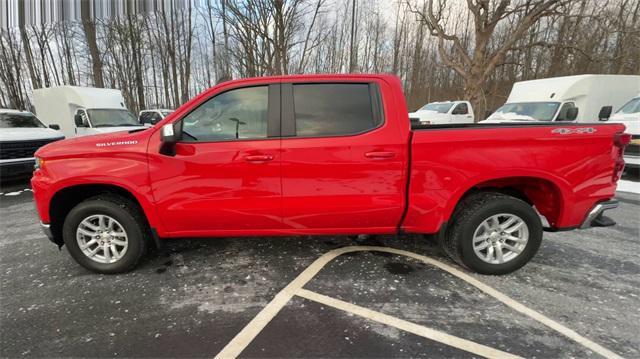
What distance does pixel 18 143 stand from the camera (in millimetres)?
7699

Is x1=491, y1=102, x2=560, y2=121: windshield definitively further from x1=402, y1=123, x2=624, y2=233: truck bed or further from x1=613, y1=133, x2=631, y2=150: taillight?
x1=402, y1=123, x2=624, y2=233: truck bed

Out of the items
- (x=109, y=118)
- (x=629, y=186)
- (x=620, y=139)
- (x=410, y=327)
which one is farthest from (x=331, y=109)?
(x=109, y=118)

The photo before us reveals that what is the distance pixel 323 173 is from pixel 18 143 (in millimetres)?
8561

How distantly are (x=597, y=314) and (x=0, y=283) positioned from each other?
563 centimetres

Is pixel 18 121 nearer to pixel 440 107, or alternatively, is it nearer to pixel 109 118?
pixel 109 118

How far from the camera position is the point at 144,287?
316 centimetres

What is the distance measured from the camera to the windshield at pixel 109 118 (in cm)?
1070

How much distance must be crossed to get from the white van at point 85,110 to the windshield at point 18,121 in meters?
1.05

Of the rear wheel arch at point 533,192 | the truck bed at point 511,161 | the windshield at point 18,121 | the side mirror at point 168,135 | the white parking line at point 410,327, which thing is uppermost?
the windshield at point 18,121

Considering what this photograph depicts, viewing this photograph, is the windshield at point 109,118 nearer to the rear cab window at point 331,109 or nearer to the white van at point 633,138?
the rear cab window at point 331,109

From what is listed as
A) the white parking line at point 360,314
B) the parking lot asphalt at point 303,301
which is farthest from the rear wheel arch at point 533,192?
the white parking line at point 360,314

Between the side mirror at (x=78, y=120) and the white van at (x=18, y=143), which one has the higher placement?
the side mirror at (x=78, y=120)

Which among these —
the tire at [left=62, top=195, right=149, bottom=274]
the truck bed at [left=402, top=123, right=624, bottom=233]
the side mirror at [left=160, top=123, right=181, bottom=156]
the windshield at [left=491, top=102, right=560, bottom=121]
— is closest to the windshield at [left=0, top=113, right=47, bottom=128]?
the tire at [left=62, top=195, right=149, bottom=274]

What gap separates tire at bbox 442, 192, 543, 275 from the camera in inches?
126
